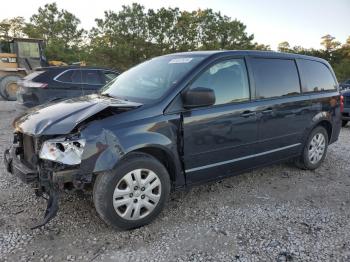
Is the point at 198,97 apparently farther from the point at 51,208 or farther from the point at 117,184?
the point at 51,208

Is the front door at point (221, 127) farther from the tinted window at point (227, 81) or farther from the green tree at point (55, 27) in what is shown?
the green tree at point (55, 27)

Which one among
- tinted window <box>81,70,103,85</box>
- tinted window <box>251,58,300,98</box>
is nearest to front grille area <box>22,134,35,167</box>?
tinted window <box>251,58,300,98</box>

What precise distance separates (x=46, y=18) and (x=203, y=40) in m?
15.7

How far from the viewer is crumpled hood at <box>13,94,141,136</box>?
2.95 m

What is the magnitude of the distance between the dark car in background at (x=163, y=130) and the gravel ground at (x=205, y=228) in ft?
0.98

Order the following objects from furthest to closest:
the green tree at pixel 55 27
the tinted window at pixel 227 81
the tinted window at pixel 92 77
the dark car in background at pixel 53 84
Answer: the green tree at pixel 55 27 < the tinted window at pixel 92 77 < the dark car in background at pixel 53 84 < the tinted window at pixel 227 81

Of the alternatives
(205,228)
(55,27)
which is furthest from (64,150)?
(55,27)

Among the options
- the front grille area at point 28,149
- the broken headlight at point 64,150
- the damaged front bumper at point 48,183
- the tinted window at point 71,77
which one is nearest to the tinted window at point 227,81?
the broken headlight at point 64,150

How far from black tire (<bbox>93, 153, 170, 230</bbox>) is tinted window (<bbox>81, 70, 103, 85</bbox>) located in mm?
6252

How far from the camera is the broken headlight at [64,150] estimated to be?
287 centimetres

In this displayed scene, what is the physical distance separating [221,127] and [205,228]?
1097 mm

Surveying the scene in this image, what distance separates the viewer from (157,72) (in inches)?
156

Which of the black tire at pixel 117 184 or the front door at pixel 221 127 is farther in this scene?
the front door at pixel 221 127

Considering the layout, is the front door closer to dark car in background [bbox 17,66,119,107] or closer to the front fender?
the front fender
